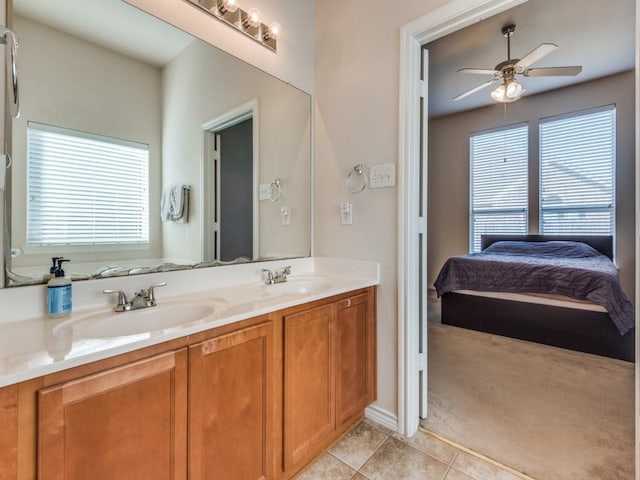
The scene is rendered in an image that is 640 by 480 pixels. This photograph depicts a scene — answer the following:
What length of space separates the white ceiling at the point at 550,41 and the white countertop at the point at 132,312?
2698 mm

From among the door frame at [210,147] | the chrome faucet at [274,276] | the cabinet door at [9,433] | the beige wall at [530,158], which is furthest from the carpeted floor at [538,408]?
the beige wall at [530,158]

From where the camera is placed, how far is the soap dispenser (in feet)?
3.25

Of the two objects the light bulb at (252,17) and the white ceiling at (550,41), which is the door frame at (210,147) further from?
the white ceiling at (550,41)

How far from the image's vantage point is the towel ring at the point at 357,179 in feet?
5.76

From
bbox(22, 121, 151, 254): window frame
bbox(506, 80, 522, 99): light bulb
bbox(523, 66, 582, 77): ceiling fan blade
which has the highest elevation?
bbox(523, 66, 582, 77): ceiling fan blade

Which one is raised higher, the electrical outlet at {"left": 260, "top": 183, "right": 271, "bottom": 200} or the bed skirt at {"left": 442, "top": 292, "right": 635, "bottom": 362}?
the electrical outlet at {"left": 260, "top": 183, "right": 271, "bottom": 200}

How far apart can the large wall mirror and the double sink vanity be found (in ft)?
0.59

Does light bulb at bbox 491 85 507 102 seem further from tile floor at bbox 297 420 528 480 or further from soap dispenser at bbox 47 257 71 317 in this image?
soap dispenser at bbox 47 257 71 317

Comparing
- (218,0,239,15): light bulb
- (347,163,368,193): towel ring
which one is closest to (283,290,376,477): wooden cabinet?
(347,163,368,193): towel ring

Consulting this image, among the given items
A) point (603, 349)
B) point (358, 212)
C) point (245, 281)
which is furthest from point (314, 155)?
point (603, 349)

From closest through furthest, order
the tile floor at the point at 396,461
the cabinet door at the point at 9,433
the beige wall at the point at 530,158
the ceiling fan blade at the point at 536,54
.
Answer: the cabinet door at the point at 9,433 < the tile floor at the point at 396,461 < the ceiling fan blade at the point at 536,54 < the beige wall at the point at 530,158

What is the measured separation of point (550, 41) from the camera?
115 inches

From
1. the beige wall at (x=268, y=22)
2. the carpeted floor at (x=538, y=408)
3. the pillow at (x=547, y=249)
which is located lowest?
the carpeted floor at (x=538, y=408)

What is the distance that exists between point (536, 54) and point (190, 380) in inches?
129
